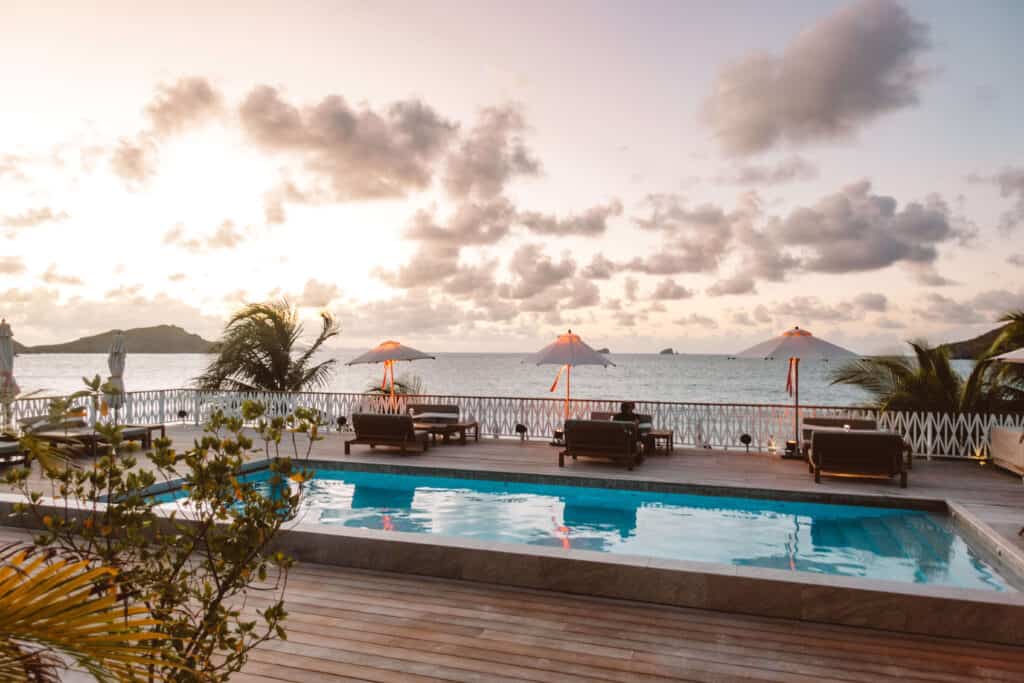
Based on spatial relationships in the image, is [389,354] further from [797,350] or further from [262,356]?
[797,350]

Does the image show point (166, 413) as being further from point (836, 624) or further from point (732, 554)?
point (836, 624)

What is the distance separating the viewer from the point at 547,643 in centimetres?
367

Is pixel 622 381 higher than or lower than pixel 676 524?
higher

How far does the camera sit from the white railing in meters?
10.4

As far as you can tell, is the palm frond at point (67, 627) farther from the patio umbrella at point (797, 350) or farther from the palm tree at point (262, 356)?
the palm tree at point (262, 356)

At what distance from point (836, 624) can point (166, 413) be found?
587 inches

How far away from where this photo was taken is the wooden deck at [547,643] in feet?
10.8

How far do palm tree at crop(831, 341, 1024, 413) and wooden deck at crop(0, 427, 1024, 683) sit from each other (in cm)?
854

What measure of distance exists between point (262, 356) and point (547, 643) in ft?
46.7

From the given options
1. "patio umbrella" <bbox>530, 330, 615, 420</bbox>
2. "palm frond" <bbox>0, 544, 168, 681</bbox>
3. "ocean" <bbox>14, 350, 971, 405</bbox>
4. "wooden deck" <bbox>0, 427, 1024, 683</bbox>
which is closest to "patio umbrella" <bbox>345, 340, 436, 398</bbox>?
"patio umbrella" <bbox>530, 330, 615, 420</bbox>

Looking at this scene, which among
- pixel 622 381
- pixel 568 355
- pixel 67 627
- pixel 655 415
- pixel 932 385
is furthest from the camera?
pixel 622 381

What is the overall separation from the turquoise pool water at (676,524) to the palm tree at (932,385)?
4450mm

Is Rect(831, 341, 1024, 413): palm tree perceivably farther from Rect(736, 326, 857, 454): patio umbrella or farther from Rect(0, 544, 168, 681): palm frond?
Rect(0, 544, 168, 681): palm frond

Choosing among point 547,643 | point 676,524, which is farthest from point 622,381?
point 547,643
